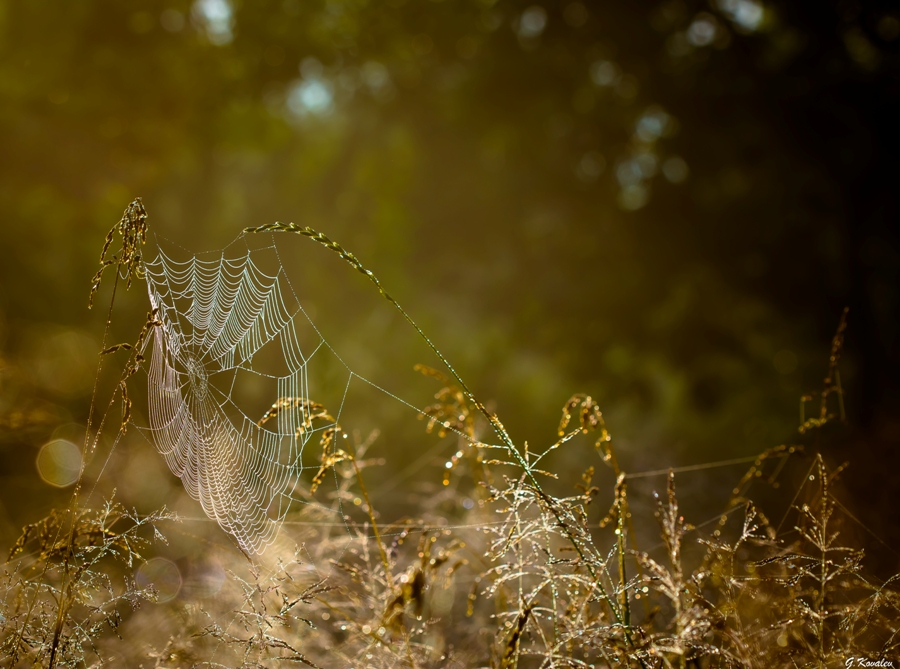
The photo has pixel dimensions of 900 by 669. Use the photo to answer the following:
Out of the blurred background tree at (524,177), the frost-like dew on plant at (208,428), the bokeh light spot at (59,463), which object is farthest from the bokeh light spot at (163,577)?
the blurred background tree at (524,177)

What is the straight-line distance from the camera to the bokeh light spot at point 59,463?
4141mm

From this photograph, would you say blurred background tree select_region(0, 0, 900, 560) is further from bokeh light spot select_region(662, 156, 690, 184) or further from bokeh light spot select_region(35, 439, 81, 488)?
bokeh light spot select_region(35, 439, 81, 488)

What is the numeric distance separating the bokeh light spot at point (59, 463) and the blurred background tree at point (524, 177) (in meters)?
0.21

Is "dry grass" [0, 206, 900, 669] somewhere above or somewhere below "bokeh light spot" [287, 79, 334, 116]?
below

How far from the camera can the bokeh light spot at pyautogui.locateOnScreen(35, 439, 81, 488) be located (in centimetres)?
414

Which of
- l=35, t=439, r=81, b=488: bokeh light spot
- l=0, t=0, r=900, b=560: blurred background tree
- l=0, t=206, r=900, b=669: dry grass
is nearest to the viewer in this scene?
l=0, t=206, r=900, b=669: dry grass

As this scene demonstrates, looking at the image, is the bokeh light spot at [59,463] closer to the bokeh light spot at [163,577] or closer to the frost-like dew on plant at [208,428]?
the bokeh light spot at [163,577]

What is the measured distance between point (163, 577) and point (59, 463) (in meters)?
2.59

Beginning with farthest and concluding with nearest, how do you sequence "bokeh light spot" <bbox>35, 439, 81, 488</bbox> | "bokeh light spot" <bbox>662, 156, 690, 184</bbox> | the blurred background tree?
"bokeh light spot" <bbox>662, 156, 690, 184</bbox>, the blurred background tree, "bokeh light spot" <bbox>35, 439, 81, 488</bbox>

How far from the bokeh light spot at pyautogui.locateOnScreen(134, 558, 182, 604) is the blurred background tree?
215cm

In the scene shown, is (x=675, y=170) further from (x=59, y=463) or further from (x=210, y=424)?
(x=59, y=463)

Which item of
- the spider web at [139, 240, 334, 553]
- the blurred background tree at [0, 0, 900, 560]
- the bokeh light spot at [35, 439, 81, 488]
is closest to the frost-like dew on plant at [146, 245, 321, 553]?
the spider web at [139, 240, 334, 553]

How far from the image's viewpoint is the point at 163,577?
230cm

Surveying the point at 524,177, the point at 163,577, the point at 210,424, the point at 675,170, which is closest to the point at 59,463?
the point at 163,577
